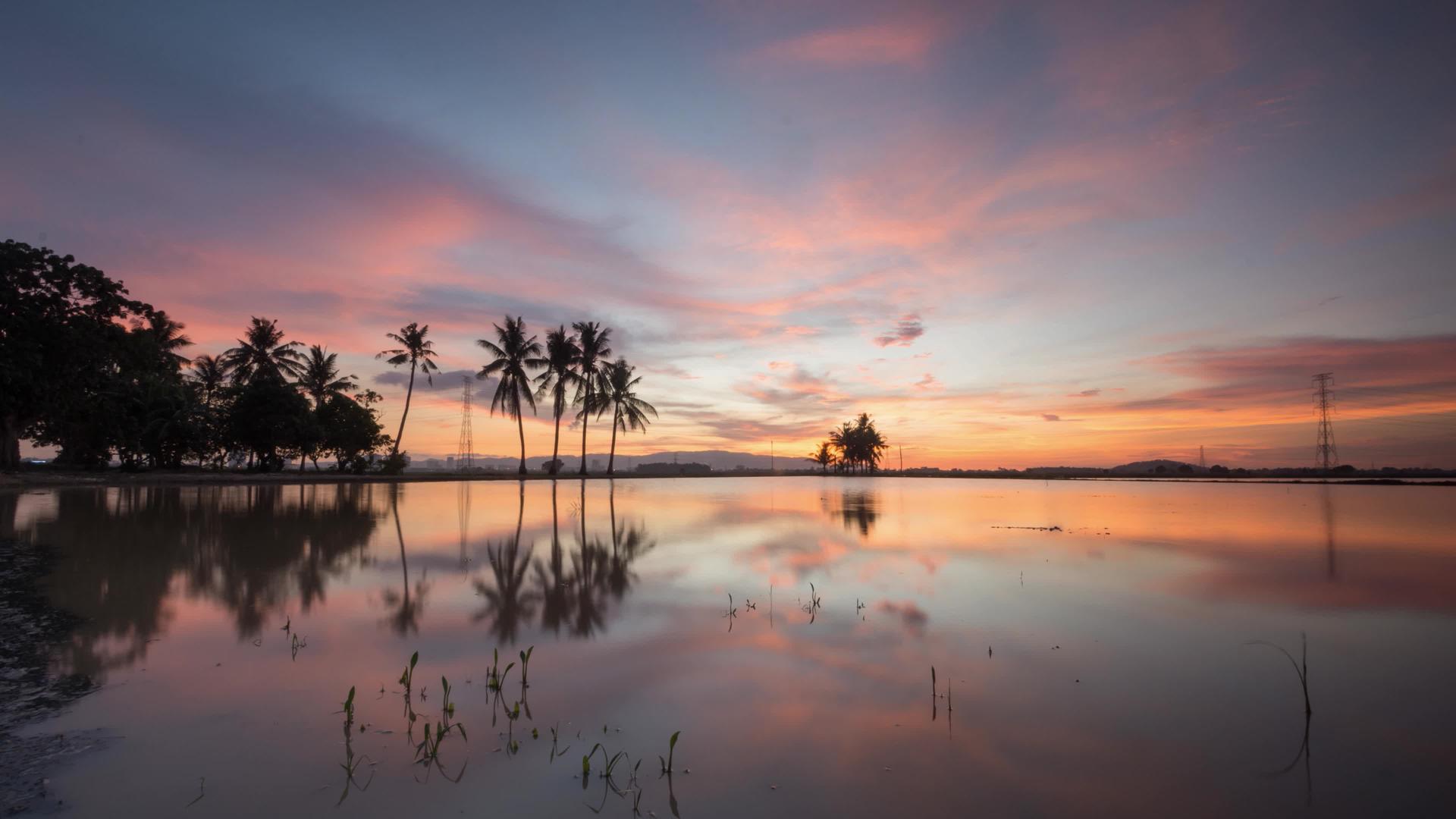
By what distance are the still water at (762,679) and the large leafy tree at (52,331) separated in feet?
51.8

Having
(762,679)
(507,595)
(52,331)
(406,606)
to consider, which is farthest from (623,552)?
(52,331)

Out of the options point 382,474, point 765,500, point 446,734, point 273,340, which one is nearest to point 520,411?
point 382,474

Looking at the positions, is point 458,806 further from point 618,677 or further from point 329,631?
point 329,631

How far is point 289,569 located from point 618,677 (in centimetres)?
787

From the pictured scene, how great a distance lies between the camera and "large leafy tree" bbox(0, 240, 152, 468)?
22828mm

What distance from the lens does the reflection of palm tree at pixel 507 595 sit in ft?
24.1

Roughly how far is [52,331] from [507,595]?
26743 mm

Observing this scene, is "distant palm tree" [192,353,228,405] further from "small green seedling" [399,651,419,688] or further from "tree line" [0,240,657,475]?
"small green seedling" [399,651,419,688]

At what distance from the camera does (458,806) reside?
3.48m

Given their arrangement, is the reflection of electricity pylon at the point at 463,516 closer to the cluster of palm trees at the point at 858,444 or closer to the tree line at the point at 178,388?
the tree line at the point at 178,388

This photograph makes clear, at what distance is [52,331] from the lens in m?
23.6

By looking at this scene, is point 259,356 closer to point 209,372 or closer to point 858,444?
point 209,372

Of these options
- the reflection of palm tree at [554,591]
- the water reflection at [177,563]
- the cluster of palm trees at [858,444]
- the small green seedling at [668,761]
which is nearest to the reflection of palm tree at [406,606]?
the water reflection at [177,563]

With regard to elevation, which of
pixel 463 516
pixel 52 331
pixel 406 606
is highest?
pixel 52 331
